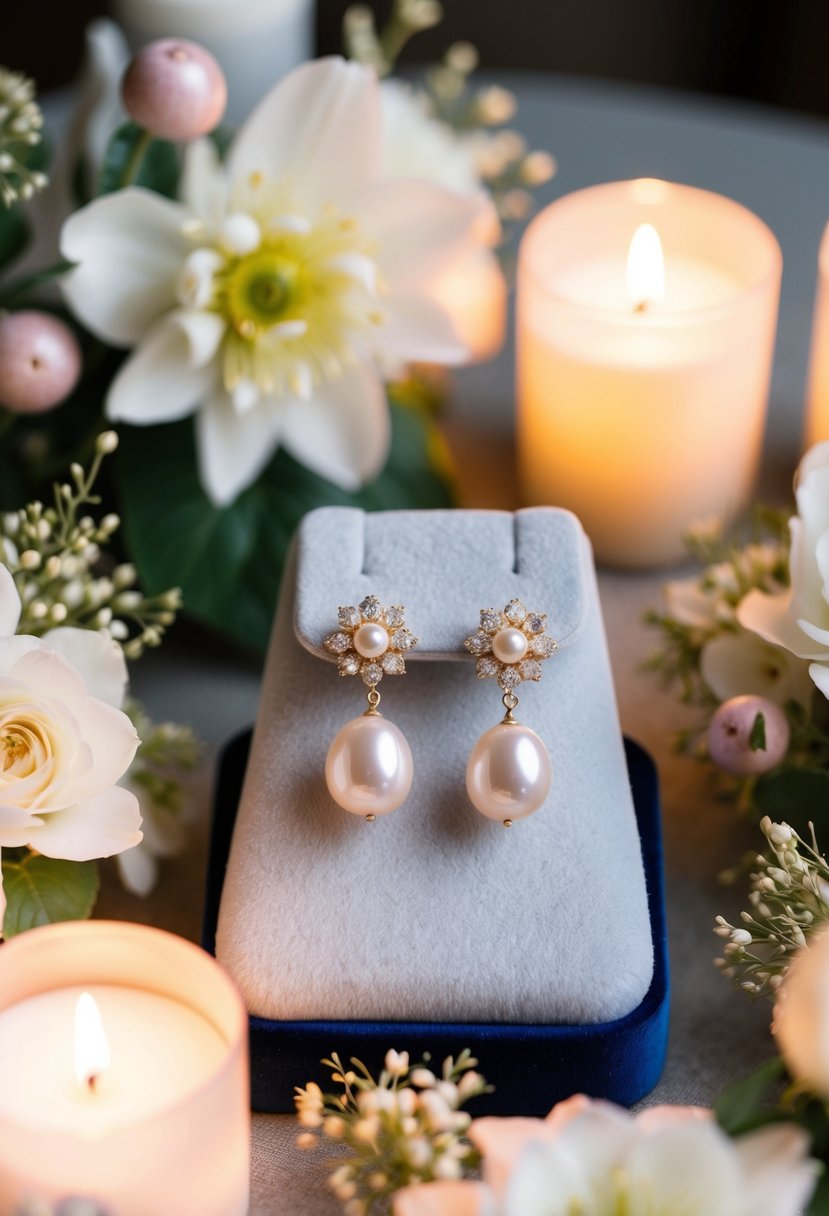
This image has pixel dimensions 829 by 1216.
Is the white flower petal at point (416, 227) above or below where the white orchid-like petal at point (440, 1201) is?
above

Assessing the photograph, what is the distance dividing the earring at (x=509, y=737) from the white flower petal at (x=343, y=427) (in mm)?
193

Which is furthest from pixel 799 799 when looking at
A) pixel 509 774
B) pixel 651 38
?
pixel 651 38

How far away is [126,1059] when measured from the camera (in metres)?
0.50

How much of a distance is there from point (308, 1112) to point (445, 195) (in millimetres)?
449

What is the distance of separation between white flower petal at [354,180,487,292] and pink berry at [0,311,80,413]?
6.3 inches

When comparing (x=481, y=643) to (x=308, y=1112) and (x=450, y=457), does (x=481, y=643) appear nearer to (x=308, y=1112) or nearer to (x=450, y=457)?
(x=308, y=1112)

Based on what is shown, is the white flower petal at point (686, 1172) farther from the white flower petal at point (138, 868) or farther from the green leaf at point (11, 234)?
the green leaf at point (11, 234)

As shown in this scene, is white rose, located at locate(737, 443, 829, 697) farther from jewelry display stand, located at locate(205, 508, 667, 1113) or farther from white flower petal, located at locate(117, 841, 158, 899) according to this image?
white flower petal, located at locate(117, 841, 158, 899)

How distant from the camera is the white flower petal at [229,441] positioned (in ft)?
2.38

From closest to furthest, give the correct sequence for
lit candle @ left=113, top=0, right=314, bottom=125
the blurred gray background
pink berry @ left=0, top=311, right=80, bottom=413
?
1. pink berry @ left=0, top=311, right=80, bottom=413
2. lit candle @ left=113, top=0, right=314, bottom=125
3. the blurred gray background

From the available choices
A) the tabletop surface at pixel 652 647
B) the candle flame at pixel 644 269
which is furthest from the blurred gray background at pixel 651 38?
the candle flame at pixel 644 269

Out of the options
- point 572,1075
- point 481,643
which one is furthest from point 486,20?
point 572,1075

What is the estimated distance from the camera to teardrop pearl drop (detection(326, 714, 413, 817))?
540 mm

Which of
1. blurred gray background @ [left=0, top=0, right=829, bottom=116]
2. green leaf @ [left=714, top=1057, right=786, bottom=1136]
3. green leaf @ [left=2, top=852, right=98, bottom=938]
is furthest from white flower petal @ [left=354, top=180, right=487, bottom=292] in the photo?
blurred gray background @ [left=0, top=0, right=829, bottom=116]
